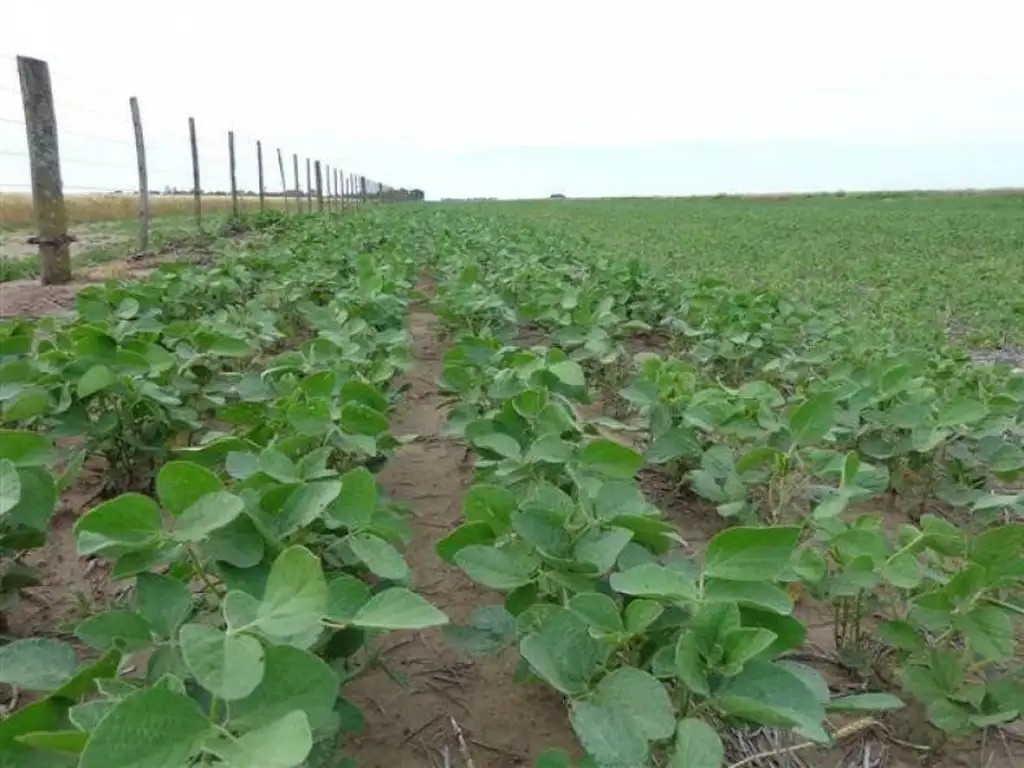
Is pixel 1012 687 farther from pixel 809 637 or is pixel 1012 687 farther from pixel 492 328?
pixel 492 328

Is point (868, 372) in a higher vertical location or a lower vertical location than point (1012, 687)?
higher

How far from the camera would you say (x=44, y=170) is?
6.20 meters

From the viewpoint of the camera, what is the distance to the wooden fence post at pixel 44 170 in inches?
242

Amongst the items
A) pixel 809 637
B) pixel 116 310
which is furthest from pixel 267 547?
pixel 116 310

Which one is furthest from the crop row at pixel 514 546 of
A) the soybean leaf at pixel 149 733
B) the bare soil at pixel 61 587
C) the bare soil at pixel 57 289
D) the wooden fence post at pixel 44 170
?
the wooden fence post at pixel 44 170

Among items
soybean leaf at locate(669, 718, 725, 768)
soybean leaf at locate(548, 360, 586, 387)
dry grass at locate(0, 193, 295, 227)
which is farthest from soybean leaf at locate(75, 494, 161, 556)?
dry grass at locate(0, 193, 295, 227)

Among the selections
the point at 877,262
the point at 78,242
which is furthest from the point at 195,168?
the point at 877,262

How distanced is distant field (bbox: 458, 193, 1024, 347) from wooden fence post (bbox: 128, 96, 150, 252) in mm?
4689

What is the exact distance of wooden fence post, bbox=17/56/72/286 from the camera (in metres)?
6.15

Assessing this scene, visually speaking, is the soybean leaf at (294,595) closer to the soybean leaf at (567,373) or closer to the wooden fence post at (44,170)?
the soybean leaf at (567,373)

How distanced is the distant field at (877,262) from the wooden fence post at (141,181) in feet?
15.4

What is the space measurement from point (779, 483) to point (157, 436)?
163 cm

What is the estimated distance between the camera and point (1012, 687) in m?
1.50

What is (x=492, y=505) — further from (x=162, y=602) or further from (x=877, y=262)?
(x=877, y=262)
